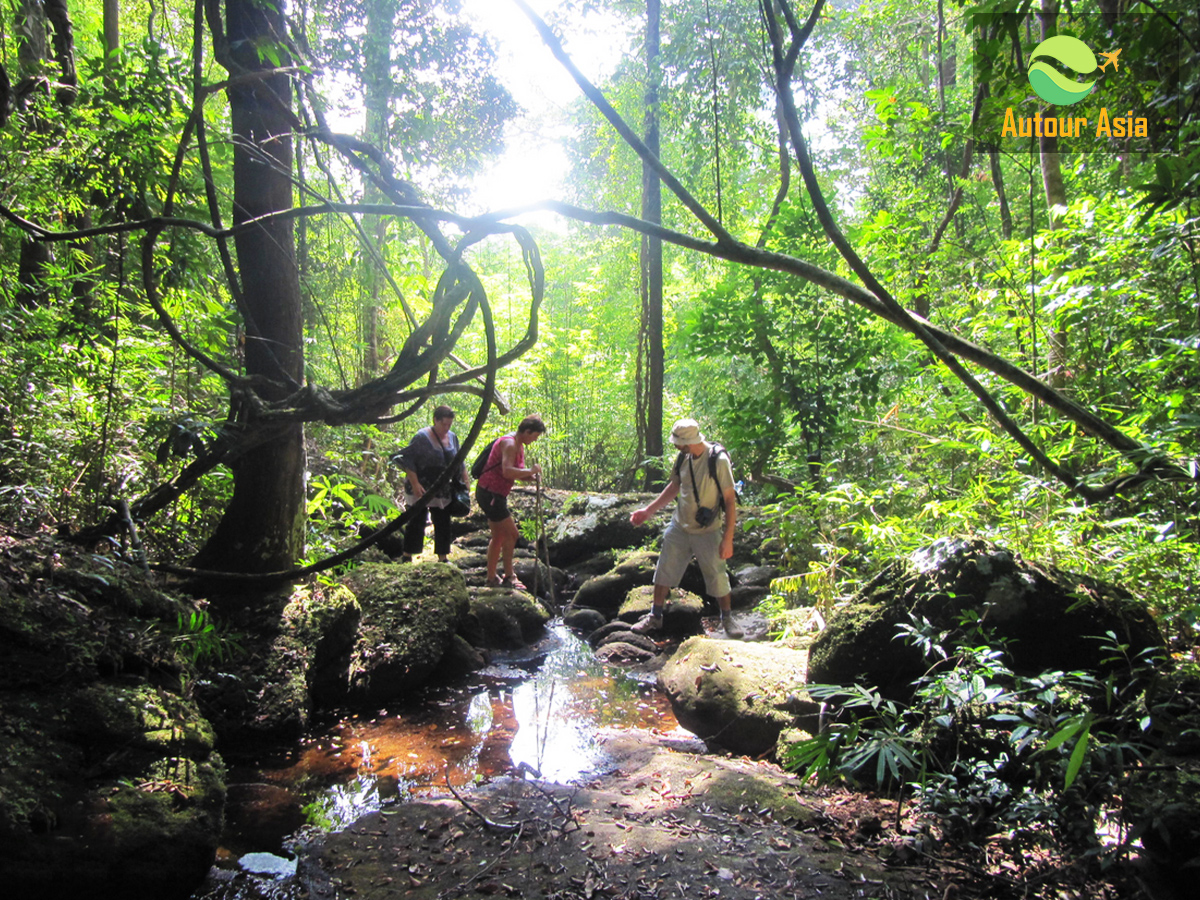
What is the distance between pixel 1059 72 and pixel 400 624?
17.4 feet

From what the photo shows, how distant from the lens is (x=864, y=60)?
12.4 meters

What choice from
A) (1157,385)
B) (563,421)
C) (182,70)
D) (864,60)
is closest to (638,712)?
(1157,385)

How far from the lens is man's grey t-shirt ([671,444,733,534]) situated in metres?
5.82

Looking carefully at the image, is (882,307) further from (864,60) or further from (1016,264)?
(864,60)

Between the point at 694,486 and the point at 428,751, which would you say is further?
the point at 694,486

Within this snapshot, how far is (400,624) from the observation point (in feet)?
17.2

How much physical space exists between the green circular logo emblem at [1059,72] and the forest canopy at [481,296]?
0.08m

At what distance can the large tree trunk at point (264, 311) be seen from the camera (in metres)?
4.31

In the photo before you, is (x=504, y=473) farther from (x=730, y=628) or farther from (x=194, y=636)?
(x=194, y=636)

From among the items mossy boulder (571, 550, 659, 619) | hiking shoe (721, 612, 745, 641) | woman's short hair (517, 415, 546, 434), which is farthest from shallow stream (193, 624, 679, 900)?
woman's short hair (517, 415, 546, 434)

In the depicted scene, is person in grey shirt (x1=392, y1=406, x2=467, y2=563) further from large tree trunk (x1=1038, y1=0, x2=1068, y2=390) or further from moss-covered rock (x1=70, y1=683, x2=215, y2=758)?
large tree trunk (x1=1038, y1=0, x2=1068, y2=390)

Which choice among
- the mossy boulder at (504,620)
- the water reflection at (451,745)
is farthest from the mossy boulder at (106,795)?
the mossy boulder at (504,620)

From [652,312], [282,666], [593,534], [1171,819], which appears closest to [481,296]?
[1171,819]

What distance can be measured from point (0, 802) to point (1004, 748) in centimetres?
372
